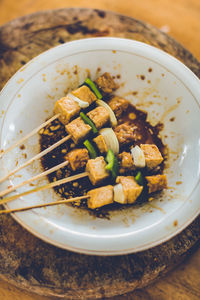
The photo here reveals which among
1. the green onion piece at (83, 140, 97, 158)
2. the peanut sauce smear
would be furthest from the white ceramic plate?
A: the green onion piece at (83, 140, 97, 158)

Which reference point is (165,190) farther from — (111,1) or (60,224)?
(111,1)

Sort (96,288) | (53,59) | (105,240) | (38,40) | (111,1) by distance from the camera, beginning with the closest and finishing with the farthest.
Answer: (105,240) < (96,288) < (53,59) < (38,40) < (111,1)

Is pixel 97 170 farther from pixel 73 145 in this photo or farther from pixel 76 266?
pixel 76 266

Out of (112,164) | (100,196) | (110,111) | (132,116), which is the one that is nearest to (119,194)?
(100,196)

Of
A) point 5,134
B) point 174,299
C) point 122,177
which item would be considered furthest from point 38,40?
point 174,299

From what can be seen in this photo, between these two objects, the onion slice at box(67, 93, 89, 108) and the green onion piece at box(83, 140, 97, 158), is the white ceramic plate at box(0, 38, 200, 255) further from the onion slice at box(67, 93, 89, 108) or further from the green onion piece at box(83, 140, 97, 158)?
the green onion piece at box(83, 140, 97, 158)
